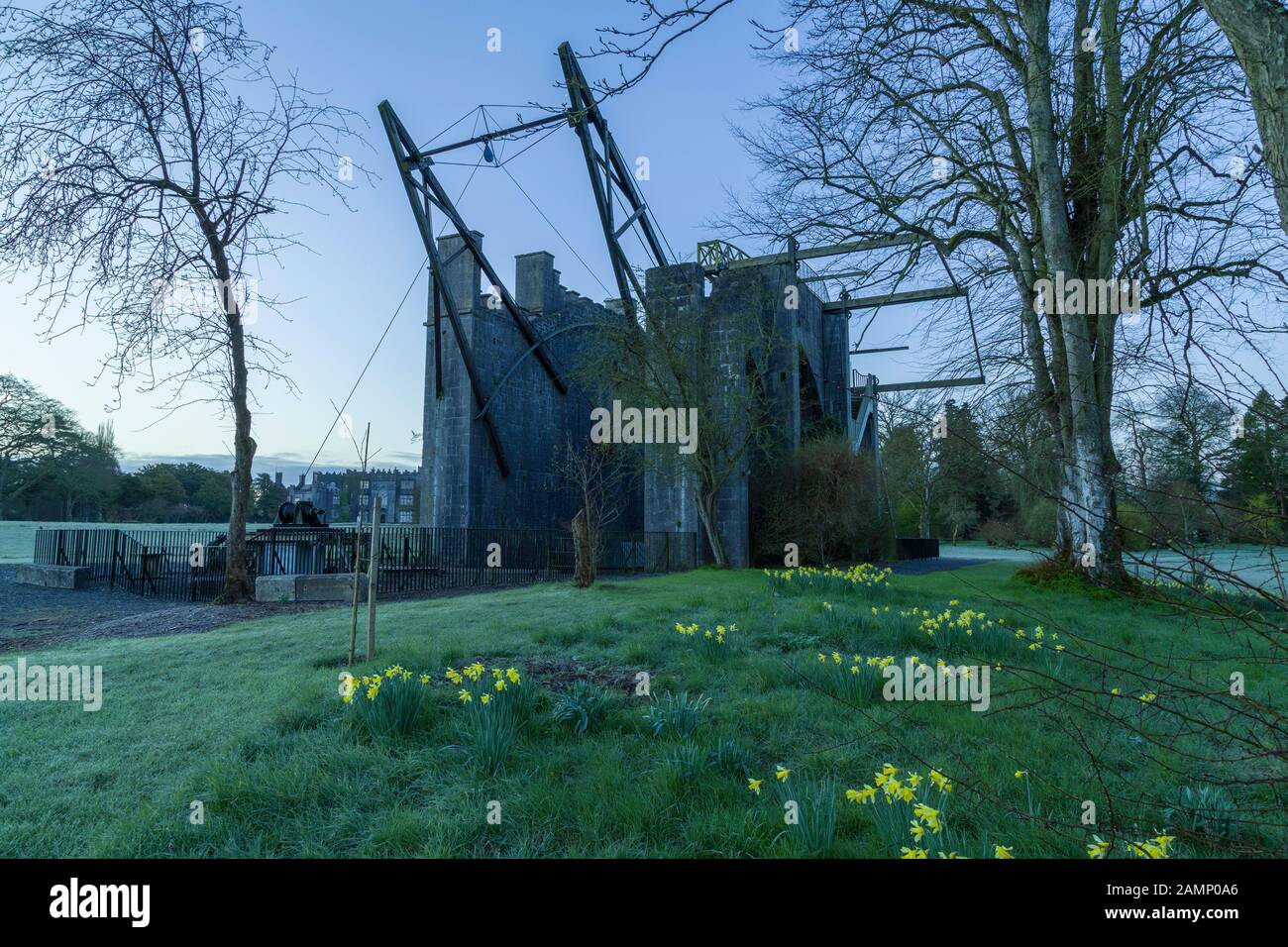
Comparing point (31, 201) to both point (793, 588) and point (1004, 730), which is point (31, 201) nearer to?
point (793, 588)

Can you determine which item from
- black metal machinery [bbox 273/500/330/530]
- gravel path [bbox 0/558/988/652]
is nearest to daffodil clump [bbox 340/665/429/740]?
gravel path [bbox 0/558/988/652]

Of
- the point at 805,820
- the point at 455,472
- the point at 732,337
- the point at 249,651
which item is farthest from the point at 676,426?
the point at 805,820

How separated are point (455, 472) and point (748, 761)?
17321mm

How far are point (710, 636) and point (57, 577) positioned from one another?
683 inches

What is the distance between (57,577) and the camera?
16.6 metres

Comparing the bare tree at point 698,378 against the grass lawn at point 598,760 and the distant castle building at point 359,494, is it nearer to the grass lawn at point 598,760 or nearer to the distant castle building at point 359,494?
the distant castle building at point 359,494

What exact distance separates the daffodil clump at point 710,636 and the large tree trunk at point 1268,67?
4789mm

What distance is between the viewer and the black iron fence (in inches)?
605

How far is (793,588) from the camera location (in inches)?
394

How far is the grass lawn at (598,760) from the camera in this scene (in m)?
3.06

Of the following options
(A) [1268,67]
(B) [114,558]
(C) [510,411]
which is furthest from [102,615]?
(A) [1268,67]

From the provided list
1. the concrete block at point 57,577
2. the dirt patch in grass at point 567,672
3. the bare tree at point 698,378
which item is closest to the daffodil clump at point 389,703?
the dirt patch in grass at point 567,672

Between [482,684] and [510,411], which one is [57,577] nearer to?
[510,411]
